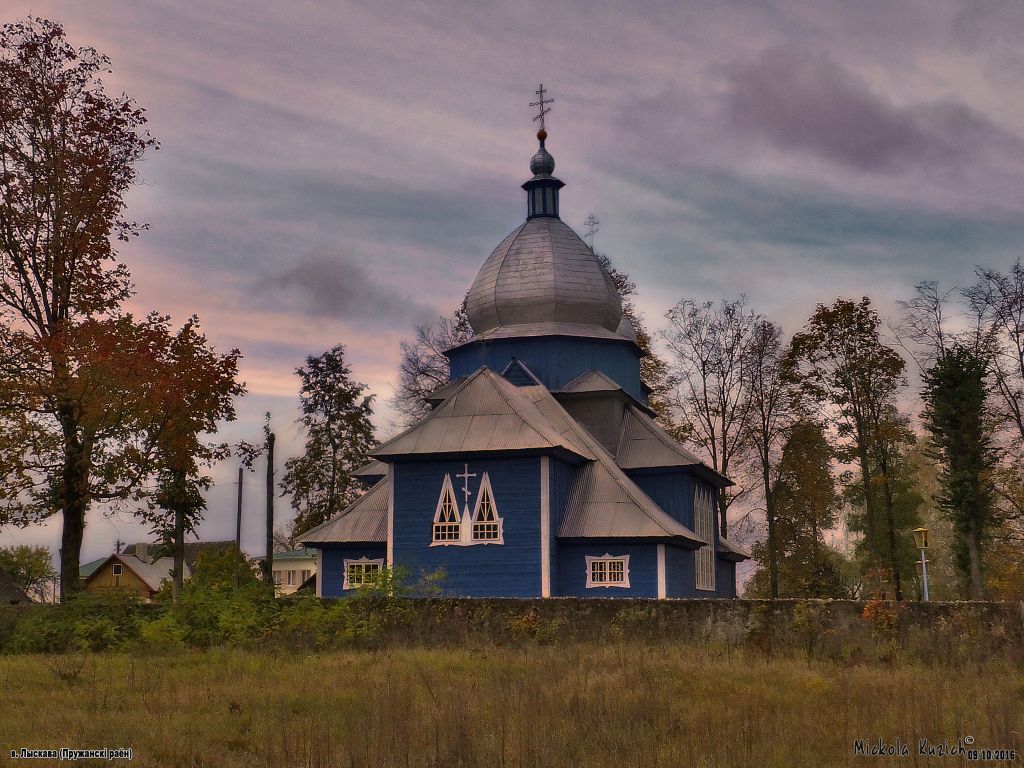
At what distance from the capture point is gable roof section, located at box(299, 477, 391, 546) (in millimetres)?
30828

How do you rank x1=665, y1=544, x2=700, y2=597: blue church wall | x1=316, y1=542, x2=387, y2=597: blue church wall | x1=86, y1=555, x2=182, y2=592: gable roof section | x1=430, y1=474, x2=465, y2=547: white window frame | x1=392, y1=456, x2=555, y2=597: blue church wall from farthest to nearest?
x1=86, y1=555, x2=182, y2=592: gable roof section → x1=316, y1=542, x2=387, y2=597: blue church wall → x1=665, y1=544, x2=700, y2=597: blue church wall → x1=430, y1=474, x2=465, y2=547: white window frame → x1=392, y1=456, x2=555, y2=597: blue church wall

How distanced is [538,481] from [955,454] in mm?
14711

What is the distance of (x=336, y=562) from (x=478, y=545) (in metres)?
5.69

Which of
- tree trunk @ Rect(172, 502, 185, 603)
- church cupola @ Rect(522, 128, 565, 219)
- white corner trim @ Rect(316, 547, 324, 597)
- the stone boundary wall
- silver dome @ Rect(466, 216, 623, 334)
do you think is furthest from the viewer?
church cupola @ Rect(522, 128, 565, 219)

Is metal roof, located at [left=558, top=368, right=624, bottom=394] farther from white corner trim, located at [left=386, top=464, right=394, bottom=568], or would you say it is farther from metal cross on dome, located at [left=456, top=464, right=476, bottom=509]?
white corner trim, located at [left=386, top=464, right=394, bottom=568]

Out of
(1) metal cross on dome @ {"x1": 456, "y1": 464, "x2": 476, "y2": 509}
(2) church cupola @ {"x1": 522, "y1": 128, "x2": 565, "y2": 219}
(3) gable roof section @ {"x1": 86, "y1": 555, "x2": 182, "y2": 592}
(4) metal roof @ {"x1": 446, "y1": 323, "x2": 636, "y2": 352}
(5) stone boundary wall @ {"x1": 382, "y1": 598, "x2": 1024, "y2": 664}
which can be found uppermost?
(2) church cupola @ {"x1": 522, "y1": 128, "x2": 565, "y2": 219}

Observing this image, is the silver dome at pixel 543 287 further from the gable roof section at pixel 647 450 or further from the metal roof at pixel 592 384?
the gable roof section at pixel 647 450

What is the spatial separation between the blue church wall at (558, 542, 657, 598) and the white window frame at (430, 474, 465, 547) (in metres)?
2.78

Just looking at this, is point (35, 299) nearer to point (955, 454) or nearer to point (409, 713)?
point (409, 713)

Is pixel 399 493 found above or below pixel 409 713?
above

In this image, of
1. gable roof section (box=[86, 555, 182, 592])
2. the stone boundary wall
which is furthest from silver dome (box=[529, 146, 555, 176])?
gable roof section (box=[86, 555, 182, 592])

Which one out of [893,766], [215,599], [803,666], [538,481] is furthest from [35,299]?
[893,766]

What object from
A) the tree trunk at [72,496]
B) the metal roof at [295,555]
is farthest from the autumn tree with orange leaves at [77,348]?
the metal roof at [295,555]

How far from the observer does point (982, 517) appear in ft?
113
